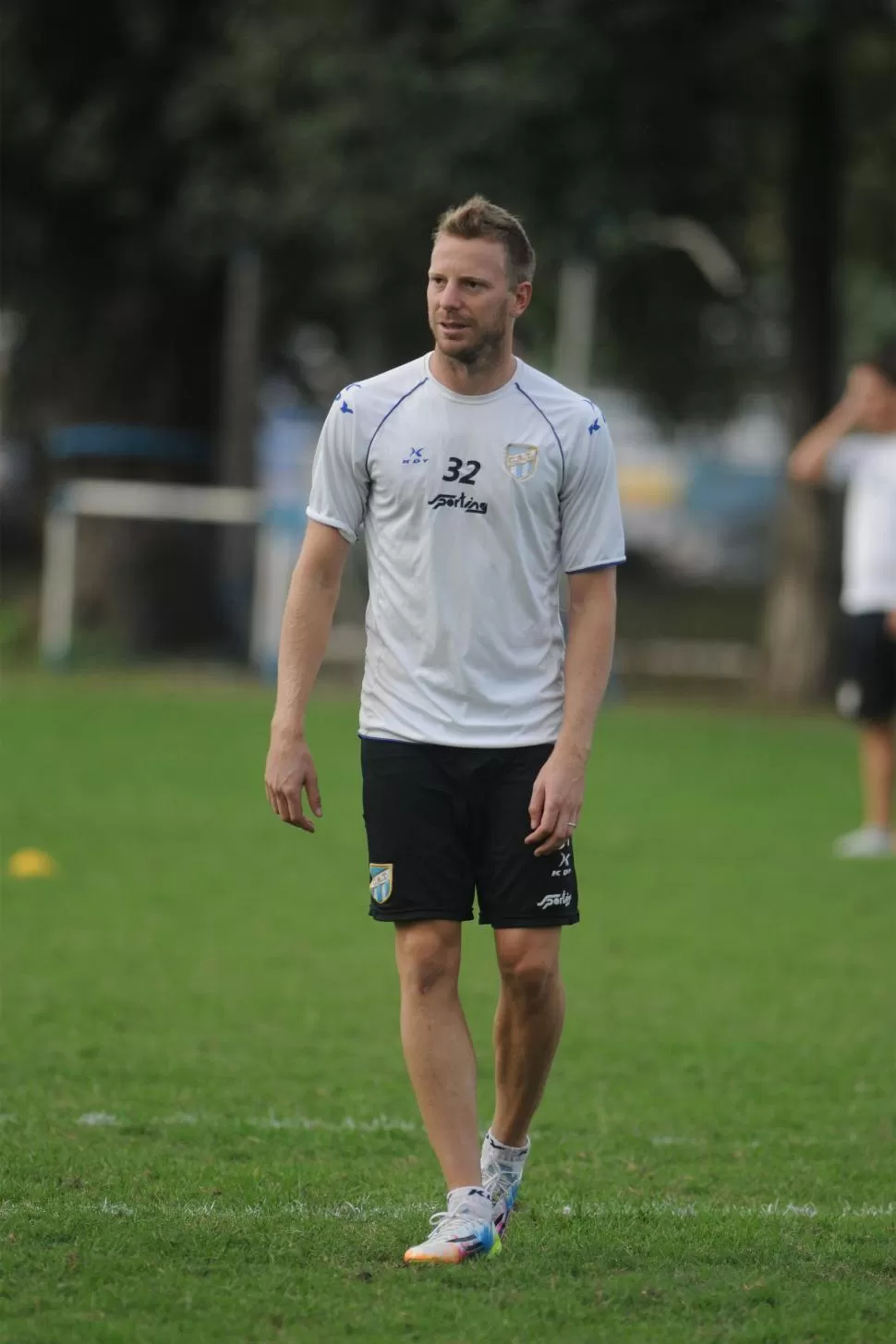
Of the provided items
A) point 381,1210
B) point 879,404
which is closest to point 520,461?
point 381,1210

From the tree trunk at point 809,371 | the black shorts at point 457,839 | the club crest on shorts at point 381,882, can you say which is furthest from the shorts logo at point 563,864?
the tree trunk at point 809,371

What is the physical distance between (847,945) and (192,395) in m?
17.1

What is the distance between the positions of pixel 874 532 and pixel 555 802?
7.72 m

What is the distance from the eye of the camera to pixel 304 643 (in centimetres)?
526

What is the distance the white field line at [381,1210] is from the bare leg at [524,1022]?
0.32m

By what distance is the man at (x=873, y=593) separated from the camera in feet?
40.1

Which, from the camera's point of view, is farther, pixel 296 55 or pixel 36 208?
pixel 36 208

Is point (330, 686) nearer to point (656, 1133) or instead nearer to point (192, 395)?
point (192, 395)

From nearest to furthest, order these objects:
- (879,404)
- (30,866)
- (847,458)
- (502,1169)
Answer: (502,1169), (30,866), (879,404), (847,458)

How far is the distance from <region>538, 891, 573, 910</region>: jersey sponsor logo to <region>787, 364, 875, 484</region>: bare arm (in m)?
7.33

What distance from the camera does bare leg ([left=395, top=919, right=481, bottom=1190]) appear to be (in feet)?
16.9

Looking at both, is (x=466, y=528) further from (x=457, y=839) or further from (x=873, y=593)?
(x=873, y=593)

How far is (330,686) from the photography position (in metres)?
22.2

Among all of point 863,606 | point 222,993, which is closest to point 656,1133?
point 222,993
